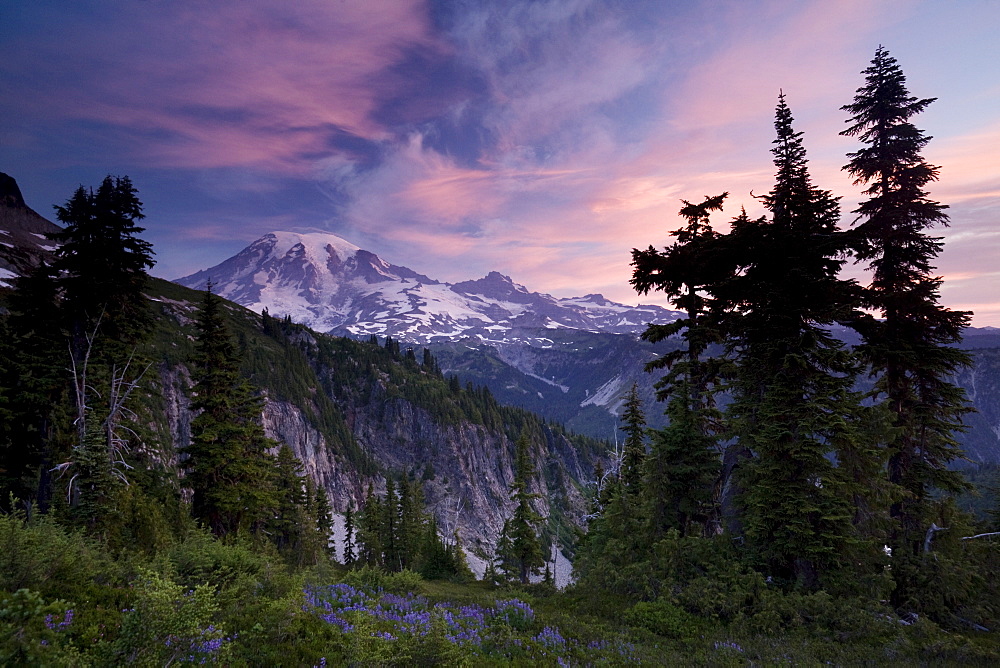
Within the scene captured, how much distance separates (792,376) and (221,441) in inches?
1059

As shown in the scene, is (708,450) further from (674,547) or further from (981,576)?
(981,576)

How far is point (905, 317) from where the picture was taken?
16.5 m

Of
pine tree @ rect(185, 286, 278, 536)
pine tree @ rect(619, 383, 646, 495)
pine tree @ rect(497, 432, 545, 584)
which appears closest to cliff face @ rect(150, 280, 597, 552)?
pine tree @ rect(497, 432, 545, 584)

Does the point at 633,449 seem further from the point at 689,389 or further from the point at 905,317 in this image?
the point at 905,317

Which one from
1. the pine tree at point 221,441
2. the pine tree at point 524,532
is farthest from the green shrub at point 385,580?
the pine tree at point 524,532

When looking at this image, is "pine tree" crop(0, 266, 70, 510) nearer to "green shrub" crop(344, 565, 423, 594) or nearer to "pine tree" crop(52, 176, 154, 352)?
"pine tree" crop(52, 176, 154, 352)

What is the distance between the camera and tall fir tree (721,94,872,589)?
1375 centimetres

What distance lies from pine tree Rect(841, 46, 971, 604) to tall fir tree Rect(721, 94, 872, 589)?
2.09 metres

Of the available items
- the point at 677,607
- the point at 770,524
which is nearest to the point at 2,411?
the point at 677,607

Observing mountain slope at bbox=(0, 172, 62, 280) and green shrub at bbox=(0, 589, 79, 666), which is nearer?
green shrub at bbox=(0, 589, 79, 666)

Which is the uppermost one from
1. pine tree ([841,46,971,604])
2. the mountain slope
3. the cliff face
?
the mountain slope

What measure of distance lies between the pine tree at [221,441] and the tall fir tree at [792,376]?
23.7m

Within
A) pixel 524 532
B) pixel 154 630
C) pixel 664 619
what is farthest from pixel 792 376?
pixel 524 532

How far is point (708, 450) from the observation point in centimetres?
1709
